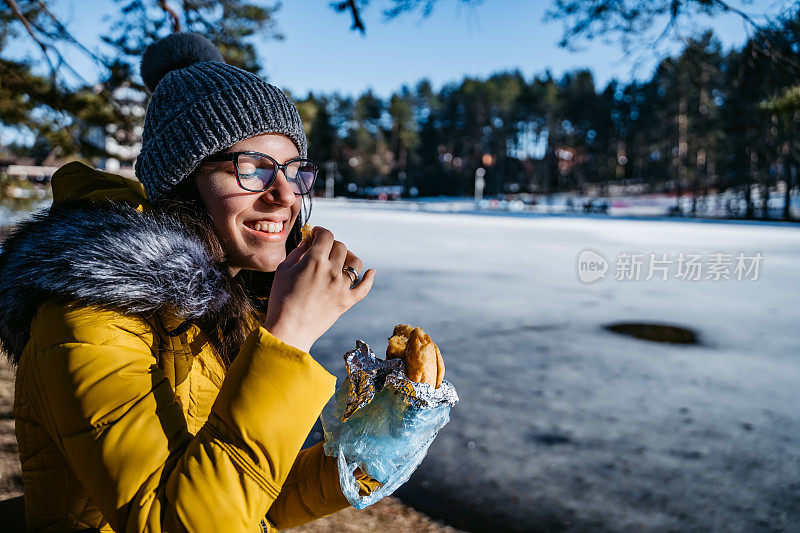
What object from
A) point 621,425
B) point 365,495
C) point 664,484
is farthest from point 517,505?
point 365,495

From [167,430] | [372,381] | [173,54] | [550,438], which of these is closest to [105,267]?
[167,430]

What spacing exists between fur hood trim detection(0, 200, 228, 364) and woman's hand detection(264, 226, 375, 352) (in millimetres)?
256

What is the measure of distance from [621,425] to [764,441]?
3.00 feet

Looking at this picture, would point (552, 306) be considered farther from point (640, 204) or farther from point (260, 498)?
point (640, 204)

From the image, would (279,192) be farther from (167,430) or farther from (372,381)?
(167,430)

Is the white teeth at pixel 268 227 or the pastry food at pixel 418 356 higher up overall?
the white teeth at pixel 268 227

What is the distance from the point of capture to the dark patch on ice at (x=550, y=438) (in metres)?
3.69

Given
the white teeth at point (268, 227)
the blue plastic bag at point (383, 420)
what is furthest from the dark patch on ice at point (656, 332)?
the white teeth at point (268, 227)

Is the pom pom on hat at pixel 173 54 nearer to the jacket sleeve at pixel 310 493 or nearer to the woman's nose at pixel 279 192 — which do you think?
the woman's nose at pixel 279 192

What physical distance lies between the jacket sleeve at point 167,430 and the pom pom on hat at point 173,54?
3.79 feet

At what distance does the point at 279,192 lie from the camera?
4.66 ft

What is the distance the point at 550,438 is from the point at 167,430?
10.7 feet

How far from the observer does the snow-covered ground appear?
298 centimetres

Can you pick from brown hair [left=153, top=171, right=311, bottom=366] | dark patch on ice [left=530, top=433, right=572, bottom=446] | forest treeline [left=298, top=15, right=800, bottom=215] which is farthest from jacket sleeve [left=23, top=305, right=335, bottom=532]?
forest treeline [left=298, top=15, right=800, bottom=215]
